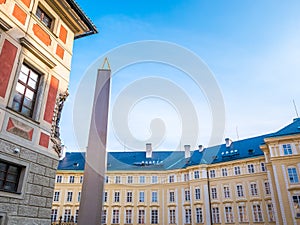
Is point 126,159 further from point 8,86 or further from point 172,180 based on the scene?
point 8,86

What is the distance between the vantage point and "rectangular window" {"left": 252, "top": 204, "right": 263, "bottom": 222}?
103 feet

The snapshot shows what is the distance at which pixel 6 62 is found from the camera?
698 cm

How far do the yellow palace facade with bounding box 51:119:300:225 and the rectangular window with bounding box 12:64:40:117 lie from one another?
28363 millimetres

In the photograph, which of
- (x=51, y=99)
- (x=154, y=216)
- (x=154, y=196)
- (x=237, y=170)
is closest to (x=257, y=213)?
(x=237, y=170)

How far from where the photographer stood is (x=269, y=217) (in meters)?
30.4

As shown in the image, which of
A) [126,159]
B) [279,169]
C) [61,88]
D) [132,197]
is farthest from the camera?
[126,159]

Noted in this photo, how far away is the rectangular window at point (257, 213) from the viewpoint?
31.3m

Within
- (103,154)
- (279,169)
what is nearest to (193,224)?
(279,169)

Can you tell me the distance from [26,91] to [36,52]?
1.33 meters

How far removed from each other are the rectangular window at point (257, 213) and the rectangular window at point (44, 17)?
3264 centimetres

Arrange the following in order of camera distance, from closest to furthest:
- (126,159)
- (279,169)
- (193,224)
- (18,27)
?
(18,27) → (279,169) → (193,224) → (126,159)

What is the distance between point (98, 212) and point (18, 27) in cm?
627

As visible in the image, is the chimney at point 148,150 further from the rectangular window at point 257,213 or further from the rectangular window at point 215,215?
the rectangular window at point 257,213

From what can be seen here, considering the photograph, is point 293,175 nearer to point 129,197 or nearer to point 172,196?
point 172,196
